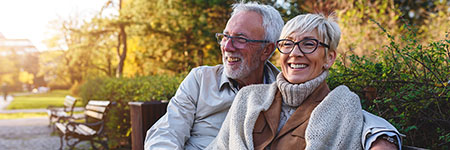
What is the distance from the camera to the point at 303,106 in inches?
74.2

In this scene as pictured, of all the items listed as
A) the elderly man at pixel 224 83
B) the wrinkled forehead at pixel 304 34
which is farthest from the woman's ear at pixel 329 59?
the elderly man at pixel 224 83

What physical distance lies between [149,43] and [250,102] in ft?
51.2

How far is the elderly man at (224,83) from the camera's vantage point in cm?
276

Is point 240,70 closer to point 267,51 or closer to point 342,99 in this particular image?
point 267,51

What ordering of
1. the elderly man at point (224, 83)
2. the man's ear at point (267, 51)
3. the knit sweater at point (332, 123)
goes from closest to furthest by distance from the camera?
the knit sweater at point (332, 123) → the elderly man at point (224, 83) → the man's ear at point (267, 51)

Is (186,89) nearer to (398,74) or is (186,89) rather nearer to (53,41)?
(398,74)

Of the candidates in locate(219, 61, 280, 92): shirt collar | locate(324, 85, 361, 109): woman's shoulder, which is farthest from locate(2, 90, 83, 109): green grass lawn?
locate(324, 85, 361, 109): woman's shoulder

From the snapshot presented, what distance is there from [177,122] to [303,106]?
1098 millimetres

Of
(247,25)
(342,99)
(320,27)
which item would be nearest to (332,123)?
(342,99)

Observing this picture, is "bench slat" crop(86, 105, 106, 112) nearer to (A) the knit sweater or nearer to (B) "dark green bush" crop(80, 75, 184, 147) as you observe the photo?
(B) "dark green bush" crop(80, 75, 184, 147)

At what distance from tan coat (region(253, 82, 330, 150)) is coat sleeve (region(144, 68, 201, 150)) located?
0.81 meters

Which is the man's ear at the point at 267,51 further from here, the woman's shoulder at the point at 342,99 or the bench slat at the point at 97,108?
the bench slat at the point at 97,108

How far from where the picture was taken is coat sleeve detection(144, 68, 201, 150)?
2.64 meters

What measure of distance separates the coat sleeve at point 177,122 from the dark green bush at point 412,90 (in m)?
1.01
